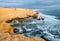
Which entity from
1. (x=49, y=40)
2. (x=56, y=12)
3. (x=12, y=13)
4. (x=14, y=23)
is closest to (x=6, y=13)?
(x=12, y=13)

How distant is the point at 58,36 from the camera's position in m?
3.96

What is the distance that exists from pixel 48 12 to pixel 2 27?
188 inches

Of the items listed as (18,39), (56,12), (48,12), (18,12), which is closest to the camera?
(18,39)

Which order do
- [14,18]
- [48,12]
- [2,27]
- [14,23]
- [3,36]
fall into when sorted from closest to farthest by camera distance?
1. [3,36]
2. [2,27]
3. [14,23]
4. [14,18]
5. [48,12]

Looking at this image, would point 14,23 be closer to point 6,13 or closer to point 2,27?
point 6,13

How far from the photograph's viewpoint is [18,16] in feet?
20.4

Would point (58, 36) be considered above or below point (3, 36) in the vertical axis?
below

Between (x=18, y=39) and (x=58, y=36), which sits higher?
(x=18, y=39)

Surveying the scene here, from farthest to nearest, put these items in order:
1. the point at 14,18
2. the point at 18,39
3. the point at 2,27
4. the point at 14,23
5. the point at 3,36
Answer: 1. the point at 14,18
2. the point at 14,23
3. the point at 2,27
4. the point at 3,36
5. the point at 18,39

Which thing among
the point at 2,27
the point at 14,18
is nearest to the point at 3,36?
the point at 2,27

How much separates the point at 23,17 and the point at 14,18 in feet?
1.41

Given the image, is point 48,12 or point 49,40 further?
point 48,12

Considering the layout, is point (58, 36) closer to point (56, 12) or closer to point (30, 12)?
point (30, 12)

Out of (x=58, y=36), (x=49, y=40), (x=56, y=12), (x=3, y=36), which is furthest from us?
(x=56, y=12)
